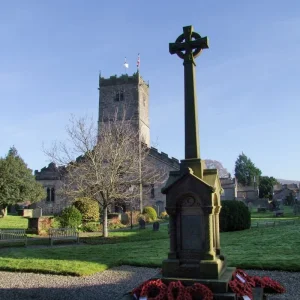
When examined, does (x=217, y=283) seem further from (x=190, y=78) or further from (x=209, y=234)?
(x=190, y=78)

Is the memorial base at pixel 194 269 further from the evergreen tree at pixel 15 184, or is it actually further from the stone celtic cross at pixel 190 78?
the evergreen tree at pixel 15 184

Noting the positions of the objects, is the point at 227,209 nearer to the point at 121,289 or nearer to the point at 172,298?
the point at 121,289

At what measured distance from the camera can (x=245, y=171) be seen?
95.9m

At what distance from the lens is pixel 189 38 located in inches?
314

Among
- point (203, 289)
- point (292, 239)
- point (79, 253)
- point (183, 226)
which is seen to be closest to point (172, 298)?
point (203, 289)

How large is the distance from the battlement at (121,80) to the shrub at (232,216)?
31.8 metres

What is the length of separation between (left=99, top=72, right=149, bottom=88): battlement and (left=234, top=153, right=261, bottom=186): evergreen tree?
2126 inches

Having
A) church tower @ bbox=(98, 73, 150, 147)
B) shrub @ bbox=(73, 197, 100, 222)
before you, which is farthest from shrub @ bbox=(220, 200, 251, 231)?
church tower @ bbox=(98, 73, 150, 147)

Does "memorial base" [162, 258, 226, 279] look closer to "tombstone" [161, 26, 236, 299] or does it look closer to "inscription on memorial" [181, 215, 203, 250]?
"tombstone" [161, 26, 236, 299]

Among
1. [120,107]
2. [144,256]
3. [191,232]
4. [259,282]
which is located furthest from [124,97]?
[191,232]

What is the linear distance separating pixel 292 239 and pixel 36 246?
12060mm

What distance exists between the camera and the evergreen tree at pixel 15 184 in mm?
38094

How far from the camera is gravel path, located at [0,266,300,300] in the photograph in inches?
309

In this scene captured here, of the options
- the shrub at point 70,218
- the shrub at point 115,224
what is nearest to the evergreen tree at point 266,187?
the shrub at point 115,224
